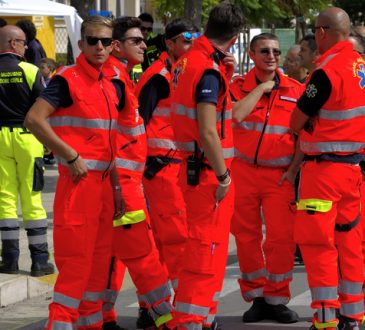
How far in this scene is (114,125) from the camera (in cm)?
669

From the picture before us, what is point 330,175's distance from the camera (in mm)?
6953

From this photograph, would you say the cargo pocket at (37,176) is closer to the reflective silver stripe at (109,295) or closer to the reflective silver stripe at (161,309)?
Result: the reflective silver stripe at (109,295)

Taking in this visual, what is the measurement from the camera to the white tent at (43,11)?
1551 cm

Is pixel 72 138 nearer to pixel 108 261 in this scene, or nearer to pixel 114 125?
pixel 114 125

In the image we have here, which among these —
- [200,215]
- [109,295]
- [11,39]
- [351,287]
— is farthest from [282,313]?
[11,39]

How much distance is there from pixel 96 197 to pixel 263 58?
2043mm

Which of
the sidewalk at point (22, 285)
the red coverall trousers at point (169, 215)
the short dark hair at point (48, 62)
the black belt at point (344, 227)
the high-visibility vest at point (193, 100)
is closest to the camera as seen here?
the high-visibility vest at point (193, 100)

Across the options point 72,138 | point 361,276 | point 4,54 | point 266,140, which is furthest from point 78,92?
point 4,54

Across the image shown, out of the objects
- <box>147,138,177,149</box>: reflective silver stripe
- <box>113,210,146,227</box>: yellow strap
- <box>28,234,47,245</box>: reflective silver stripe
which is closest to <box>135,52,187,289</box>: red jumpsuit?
<box>147,138,177,149</box>: reflective silver stripe

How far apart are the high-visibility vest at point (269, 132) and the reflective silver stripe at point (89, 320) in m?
1.67

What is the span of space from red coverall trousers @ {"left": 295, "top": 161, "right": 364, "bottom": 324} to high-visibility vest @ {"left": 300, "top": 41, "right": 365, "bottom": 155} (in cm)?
13

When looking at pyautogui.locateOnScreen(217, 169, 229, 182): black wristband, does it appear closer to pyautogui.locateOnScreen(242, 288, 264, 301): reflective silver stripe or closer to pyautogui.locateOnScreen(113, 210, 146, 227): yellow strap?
pyautogui.locateOnScreen(113, 210, 146, 227): yellow strap

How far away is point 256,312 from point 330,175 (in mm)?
1454

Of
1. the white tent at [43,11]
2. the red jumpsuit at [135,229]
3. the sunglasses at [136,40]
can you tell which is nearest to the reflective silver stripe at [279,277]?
the red jumpsuit at [135,229]
